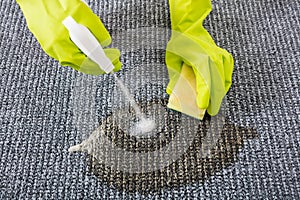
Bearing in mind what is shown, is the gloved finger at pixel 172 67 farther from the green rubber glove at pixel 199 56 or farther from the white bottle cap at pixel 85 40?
the white bottle cap at pixel 85 40

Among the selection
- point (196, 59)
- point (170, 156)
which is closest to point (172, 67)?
point (196, 59)

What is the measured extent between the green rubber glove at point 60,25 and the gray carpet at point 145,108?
189 millimetres

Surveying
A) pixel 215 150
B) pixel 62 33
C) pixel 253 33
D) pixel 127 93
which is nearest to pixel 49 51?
pixel 62 33

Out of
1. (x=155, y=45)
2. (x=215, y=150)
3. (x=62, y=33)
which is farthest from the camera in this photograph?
(x=155, y=45)

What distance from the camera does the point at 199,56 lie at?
71 centimetres

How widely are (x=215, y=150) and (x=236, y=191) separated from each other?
8 cm

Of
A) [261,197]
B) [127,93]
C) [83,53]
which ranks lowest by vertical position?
[261,197]

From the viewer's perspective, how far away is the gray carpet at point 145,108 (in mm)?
653

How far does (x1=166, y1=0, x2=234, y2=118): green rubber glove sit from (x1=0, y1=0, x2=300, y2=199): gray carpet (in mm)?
33

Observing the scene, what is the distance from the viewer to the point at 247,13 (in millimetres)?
868

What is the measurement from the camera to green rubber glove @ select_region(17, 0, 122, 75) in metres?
0.55

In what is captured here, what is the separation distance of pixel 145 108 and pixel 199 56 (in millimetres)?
143

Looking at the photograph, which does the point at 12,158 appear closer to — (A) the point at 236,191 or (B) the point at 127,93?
(B) the point at 127,93

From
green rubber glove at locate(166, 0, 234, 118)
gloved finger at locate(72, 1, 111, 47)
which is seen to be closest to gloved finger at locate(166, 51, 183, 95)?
green rubber glove at locate(166, 0, 234, 118)
